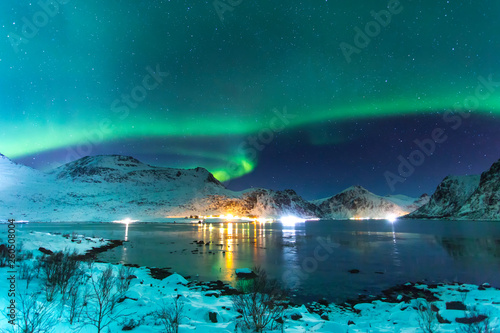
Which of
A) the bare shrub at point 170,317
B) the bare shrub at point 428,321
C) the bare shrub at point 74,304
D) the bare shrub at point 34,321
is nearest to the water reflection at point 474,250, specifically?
the bare shrub at point 428,321

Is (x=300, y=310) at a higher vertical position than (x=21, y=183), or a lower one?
lower

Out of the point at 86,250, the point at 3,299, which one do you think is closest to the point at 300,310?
the point at 3,299

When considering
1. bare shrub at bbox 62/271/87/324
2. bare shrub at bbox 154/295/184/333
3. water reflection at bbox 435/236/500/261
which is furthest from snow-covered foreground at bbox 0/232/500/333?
water reflection at bbox 435/236/500/261

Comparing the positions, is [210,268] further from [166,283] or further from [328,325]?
[328,325]

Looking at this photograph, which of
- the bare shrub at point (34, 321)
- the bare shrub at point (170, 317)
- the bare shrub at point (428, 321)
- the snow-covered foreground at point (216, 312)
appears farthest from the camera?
the bare shrub at point (428, 321)

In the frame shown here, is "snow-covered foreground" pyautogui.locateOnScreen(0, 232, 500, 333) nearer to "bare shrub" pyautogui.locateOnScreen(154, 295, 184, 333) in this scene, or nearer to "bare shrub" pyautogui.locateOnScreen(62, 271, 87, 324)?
"bare shrub" pyautogui.locateOnScreen(62, 271, 87, 324)

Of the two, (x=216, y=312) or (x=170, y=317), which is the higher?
(x=170, y=317)

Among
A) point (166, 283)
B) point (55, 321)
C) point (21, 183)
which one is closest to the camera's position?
point (55, 321)

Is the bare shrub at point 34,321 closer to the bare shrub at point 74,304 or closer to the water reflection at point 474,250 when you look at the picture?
the bare shrub at point 74,304

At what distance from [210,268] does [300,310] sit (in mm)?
13360

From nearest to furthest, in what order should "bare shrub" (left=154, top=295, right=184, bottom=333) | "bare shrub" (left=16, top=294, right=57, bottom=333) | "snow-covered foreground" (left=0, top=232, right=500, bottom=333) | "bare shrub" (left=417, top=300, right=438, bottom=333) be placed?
1. "bare shrub" (left=16, top=294, right=57, bottom=333)
2. "bare shrub" (left=154, top=295, right=184, bottom=333)
3. "snow-covered foreground" (left=0, top=232, right=500, bottom=333)
4. "bare shrub" (left=417, top=300, right=438, bottom=333)

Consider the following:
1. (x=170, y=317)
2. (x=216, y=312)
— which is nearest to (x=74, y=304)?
(x=170, y=317)

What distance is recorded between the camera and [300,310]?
13391 mm

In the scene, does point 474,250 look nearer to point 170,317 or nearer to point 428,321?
point 428,321
